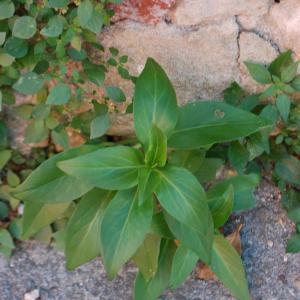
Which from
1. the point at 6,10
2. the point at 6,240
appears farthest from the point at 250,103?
the point at 6,240

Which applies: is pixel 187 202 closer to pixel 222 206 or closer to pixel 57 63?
pixel 222 206

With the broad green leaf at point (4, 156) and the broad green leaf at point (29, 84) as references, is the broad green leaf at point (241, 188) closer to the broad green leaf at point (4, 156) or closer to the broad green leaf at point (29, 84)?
the broad green leaf at point (29, 84)

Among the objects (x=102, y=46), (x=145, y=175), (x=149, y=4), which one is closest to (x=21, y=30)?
(x=102, y=46)

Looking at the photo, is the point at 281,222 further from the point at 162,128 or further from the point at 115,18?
the point at 115,18

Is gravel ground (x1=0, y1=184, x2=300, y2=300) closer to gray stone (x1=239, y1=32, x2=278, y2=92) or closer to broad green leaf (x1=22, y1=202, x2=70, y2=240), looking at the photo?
broad green leaf (x1=22, y1=202, x2=70, y2=240)

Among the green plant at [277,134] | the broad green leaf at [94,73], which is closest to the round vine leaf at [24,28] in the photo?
the broad green leaf at [94,73]

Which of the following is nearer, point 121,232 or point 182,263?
point 121,232
